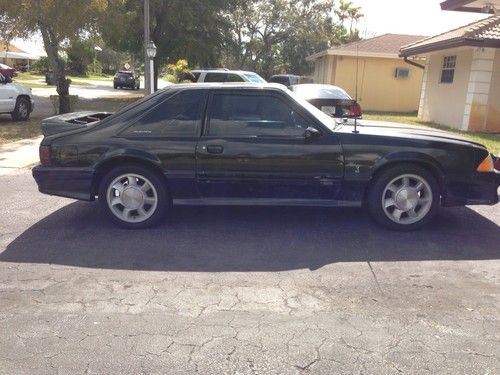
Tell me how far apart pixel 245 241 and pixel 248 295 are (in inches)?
48.7

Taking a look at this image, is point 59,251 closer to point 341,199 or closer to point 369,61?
point 341,199

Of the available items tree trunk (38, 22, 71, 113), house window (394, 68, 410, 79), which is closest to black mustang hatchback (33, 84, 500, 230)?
tree trunk (38, 22, 71, 113)

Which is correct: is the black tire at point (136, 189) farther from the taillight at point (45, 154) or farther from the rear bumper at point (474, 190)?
the rear bumper at point (474, 190)

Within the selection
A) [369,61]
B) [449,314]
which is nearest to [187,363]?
[449,314]

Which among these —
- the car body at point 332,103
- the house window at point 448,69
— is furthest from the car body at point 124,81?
the car body at point 332,103

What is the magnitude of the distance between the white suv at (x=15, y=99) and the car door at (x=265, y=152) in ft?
35.8

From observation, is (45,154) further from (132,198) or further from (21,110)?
(21,110)

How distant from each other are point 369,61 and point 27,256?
23274 mm

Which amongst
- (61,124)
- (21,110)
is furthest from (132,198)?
(21,110)

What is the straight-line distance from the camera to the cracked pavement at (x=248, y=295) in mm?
3021

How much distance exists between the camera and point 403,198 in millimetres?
5258

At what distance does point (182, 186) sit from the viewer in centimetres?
529

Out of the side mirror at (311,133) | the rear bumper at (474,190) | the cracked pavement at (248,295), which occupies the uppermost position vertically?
the side mirror at (311,133)

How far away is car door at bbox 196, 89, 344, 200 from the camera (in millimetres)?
5160
